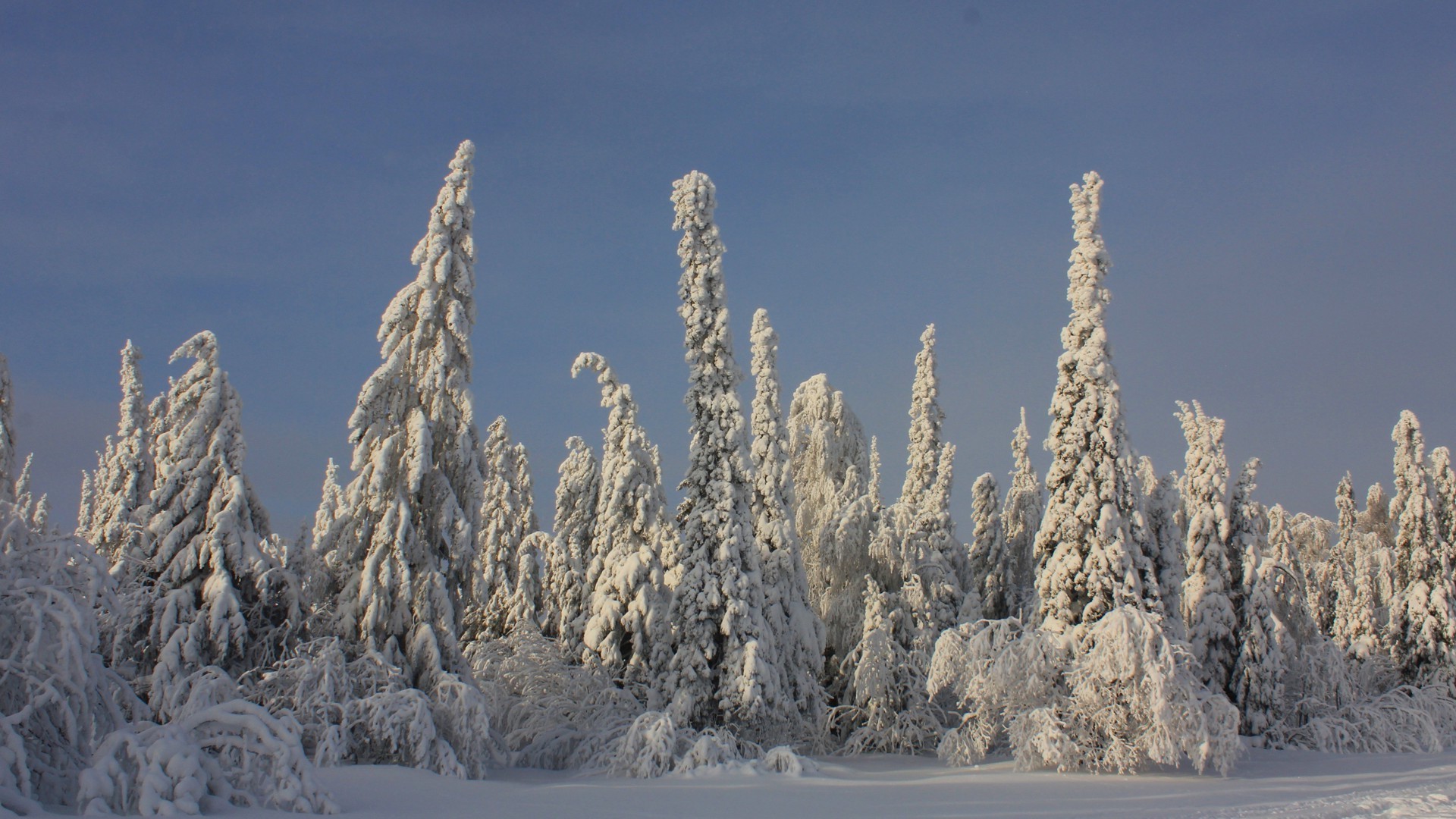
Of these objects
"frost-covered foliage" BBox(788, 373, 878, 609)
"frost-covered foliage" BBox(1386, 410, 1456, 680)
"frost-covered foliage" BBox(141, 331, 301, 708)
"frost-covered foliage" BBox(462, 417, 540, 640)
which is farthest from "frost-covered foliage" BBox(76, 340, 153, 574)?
"frost-covered foliage" BBox(1386, 410, 1456, 680)

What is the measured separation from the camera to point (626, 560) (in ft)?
94.6

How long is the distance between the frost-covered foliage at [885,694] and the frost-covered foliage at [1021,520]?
6.50 metres

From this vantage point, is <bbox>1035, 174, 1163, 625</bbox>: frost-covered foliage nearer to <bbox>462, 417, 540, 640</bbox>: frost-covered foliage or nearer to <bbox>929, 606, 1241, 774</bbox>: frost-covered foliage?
<bbox>929, 606, 1241, 774</bbox>: frost-covered foliage

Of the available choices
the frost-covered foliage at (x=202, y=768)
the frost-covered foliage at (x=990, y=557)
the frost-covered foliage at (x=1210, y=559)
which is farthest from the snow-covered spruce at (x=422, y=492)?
the frost-covered foliage at (x=1210, y=559)

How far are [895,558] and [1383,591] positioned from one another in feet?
86.9

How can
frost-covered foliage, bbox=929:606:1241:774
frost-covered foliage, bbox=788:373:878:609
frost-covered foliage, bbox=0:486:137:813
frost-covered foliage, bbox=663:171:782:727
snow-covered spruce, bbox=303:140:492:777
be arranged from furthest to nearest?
frost-covered foliage, bbox=788:373:878:609 < frost-covered foliage, bbox=663:171:782:727 < snow-covered spruce, bbox=303:140:492:777 < frost-covered foliage, bbox=929:606:1241:774 < frost-covered foliage, bbox=0:486:137:813

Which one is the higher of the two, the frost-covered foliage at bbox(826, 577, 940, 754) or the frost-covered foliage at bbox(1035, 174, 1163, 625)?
the frost-covered foliage at bbox(1035, 174, 1163, 625)

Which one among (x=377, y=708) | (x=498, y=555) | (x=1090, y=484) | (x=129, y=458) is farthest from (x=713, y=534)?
(x=129, y=458)

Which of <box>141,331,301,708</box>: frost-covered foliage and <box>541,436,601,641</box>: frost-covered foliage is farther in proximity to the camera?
<box>541,436,601,641</box>: frost-covered foliage

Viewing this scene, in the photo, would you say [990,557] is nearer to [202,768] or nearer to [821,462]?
[821,462]

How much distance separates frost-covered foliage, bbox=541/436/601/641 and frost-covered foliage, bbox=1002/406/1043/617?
611 inches

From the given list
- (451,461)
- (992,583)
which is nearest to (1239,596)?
(992,583)

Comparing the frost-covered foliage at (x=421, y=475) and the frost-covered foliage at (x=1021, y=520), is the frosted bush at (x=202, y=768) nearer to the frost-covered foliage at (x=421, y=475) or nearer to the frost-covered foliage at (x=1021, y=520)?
the frost-covered foliage at (x=421, y=475)

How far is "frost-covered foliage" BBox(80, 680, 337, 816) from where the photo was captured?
9.11 m
